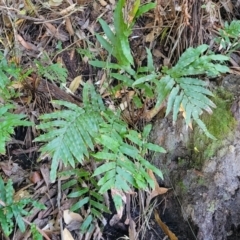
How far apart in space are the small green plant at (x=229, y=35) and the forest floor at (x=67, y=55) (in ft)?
0.18

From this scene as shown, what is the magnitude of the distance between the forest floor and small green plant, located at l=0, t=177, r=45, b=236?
9cm

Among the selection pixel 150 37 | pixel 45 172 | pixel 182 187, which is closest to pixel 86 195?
pixel 45 172

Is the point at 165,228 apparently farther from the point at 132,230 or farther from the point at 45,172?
the point at 45,172

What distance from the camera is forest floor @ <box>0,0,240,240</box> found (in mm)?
2115

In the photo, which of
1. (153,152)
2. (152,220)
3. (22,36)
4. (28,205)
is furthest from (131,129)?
(22,36)

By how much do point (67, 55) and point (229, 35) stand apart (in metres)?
0.92

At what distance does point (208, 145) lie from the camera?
213 centimetres

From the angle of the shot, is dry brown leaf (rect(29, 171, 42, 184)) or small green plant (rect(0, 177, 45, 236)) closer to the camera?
small green plant (rect(0, 177, 45, 236))

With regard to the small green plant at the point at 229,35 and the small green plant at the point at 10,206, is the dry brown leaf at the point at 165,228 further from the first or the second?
the small green plant at the point at 229,35

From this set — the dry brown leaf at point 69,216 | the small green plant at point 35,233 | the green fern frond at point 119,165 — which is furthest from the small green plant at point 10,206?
the green fern frond at point 119,165

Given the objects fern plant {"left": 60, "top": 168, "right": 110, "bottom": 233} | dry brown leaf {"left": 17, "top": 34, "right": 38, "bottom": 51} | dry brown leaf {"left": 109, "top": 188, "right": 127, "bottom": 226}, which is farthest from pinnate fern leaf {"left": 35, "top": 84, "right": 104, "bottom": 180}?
dry brown leaf {"left": 17, "top": 34, "right": 38, "bottom": 51}

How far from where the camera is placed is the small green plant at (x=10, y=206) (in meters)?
1.90

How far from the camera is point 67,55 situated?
7.97 ft

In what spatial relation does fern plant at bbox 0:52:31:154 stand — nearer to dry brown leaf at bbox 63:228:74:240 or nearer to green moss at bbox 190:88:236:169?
dry brown leaf at bbox 63:228:74:240
